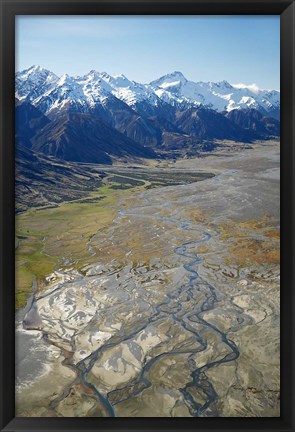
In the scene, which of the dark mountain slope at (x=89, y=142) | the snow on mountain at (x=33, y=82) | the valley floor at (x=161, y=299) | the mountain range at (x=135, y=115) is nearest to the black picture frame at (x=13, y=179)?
the valley floor at (x=161, y=299)

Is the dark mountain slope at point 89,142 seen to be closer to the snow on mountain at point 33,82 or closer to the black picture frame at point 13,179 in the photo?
the snow on mountain at point 33,82

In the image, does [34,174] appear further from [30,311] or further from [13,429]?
[13,429]

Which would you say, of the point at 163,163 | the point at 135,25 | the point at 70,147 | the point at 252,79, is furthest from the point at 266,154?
the point at 70,147

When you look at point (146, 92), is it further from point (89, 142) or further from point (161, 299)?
point (161, 299)

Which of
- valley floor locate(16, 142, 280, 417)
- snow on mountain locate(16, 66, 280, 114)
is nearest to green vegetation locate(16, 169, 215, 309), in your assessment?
valley floor locate(16, 142, 280, 417)

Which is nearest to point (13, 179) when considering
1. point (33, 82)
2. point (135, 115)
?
point (33, 82)

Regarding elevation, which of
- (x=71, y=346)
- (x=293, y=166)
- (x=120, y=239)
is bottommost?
(x=71, y=346)

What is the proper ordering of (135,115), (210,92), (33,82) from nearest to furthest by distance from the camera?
(33,82) → (210,92) → (135,115)
